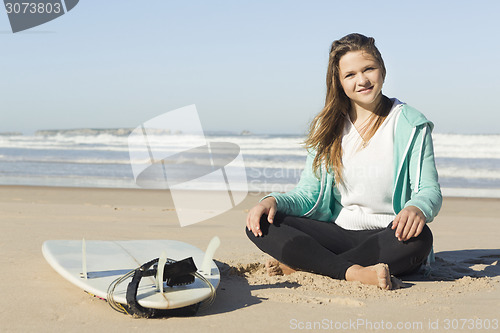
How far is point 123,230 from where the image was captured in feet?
15.5

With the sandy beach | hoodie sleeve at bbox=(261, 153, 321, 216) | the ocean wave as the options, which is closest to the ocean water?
the ocean wave

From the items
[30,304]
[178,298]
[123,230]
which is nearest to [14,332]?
[30,304]

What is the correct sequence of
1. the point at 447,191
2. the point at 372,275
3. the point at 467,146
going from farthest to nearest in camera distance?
1. the point at 467,146
2. the point at 447,191
3. the point at 372,275

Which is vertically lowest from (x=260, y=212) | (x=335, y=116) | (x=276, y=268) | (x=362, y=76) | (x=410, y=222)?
(x=276, y=268)

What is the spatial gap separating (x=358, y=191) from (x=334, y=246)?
36 cm

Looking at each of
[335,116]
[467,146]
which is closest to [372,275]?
[335,116]

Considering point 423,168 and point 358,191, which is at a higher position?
point 423,168

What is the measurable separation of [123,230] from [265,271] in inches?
79.7

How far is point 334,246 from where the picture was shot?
9.86ft

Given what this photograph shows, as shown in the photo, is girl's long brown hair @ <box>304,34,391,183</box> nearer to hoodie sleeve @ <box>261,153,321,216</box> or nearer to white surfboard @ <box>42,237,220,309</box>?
hoodie sleeve @ <box>261,153,321,216</box>

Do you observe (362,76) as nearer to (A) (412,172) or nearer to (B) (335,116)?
(B) (335,116)

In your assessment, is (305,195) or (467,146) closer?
(305,195)

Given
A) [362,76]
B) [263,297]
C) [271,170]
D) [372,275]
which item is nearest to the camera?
[263,297]

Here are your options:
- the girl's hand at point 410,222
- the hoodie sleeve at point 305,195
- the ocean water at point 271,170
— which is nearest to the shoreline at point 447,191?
the ocean water at point 271,170
